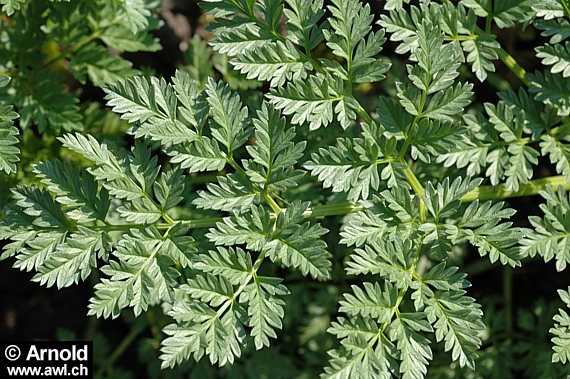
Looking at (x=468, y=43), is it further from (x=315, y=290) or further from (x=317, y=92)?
(x=315, y=290)

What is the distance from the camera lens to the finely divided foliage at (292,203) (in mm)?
2029

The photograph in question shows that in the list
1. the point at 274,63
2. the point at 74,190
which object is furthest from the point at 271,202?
the point at 74,190

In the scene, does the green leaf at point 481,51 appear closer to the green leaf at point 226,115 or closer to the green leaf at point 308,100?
the green leaf at point 308,100

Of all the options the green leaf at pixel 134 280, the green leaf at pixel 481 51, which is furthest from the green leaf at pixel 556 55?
the green leaf at pixel 134 280

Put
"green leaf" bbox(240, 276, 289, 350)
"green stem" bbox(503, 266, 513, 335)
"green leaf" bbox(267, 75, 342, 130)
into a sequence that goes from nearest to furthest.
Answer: "green leaf" bbox(240, 276, 289, 350)
"green leaf" bbox(267, 75, 342, 130)
"green stem" bbox(503, 266, 513, 335)

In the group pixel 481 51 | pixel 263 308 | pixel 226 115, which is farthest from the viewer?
pixel 481 51

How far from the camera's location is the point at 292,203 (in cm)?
211

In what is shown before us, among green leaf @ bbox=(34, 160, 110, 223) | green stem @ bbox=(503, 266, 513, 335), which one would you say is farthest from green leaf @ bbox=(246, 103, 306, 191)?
green stem @ bbox=(503, 266, 513, 335)

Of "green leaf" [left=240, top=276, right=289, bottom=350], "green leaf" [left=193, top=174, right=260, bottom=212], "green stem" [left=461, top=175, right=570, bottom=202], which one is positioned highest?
"green leaf" [left=193, top=174, right=260, bottom=212]

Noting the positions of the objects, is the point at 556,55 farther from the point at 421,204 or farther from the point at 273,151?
the point at 273,151

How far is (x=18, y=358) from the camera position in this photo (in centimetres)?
313

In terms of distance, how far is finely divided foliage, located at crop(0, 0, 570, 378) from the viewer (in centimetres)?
203

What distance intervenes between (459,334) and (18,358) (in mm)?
1957

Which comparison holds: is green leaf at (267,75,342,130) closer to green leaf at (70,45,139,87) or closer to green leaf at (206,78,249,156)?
green leaf at (206,78,249,156)
